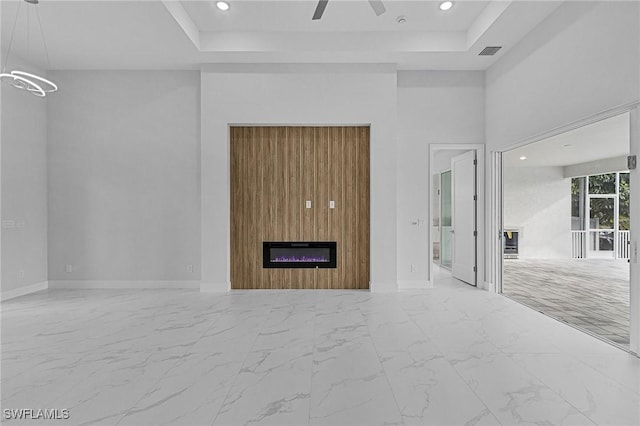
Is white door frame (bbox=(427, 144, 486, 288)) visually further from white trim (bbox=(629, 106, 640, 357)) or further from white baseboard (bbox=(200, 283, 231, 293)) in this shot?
white baseboard (bbox=(200, 283, 231, 293))

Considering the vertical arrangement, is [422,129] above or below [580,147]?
below

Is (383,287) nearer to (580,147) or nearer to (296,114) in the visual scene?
(296,114)

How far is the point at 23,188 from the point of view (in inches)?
212

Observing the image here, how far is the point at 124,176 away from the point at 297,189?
2.76 m

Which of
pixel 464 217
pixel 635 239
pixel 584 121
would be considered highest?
pixel 584 121

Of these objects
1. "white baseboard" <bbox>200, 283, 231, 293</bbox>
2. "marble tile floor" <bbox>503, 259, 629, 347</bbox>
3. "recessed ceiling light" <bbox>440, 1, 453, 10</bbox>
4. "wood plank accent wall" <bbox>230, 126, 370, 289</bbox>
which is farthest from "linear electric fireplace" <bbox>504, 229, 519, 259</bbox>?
"white baseboard" <bbox>200, 283, 231, 293</bbox>

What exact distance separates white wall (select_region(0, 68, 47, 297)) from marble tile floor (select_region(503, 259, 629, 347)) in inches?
282

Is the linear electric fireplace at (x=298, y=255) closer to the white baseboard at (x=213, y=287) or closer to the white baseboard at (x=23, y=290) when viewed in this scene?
the white baseboard at (x=213, y=287)

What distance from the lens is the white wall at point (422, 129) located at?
5.84m

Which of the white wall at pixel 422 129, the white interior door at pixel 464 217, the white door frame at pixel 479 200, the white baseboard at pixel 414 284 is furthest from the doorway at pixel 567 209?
the white wall at pixel 422 129

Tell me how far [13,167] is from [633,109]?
7.37 metres

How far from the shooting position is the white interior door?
6.02 m

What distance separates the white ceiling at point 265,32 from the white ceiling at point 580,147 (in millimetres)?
1962

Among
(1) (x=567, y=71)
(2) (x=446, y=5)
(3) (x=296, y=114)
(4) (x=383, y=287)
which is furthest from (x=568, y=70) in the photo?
(4) (x=383, y=287)
